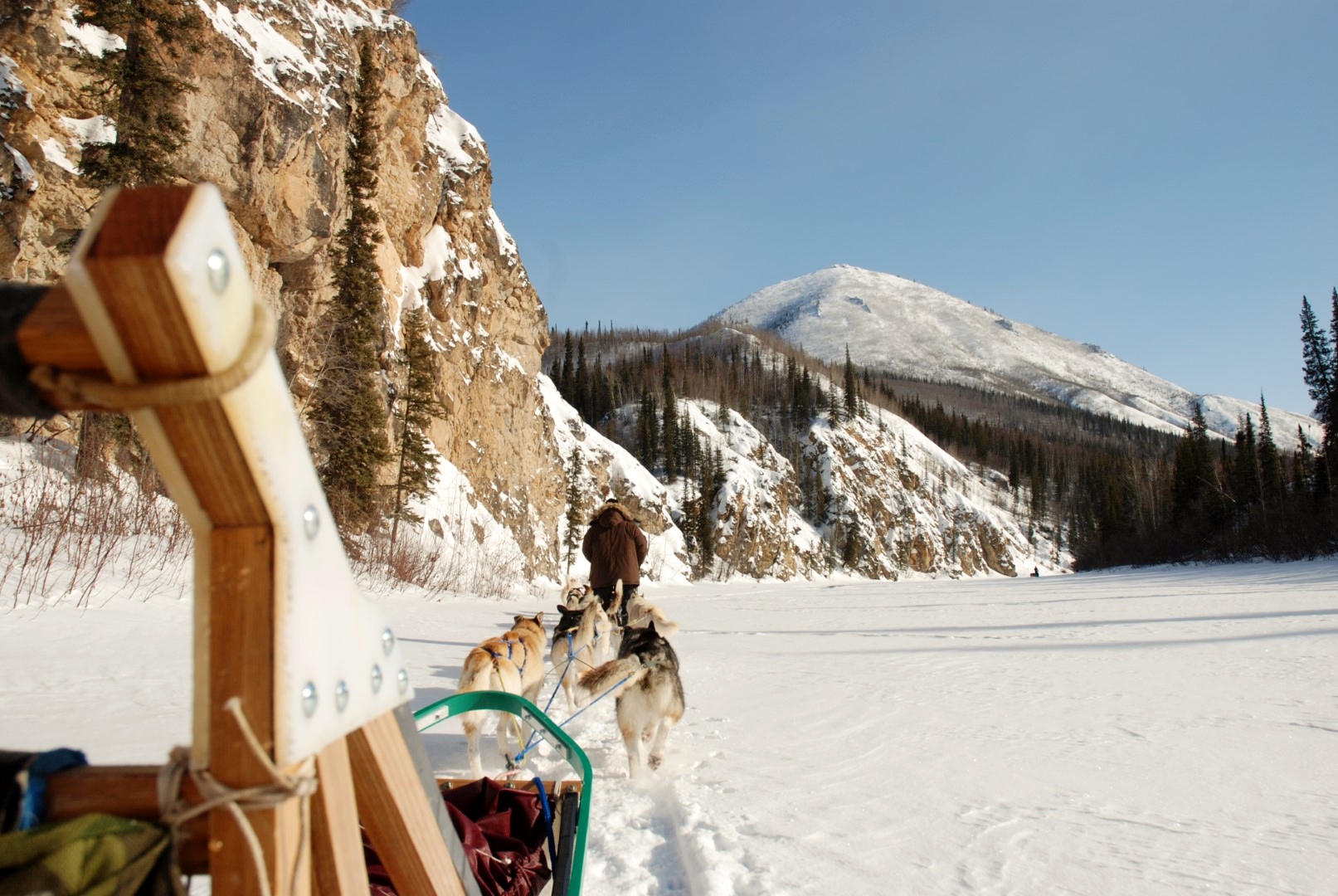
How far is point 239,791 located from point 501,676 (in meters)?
4.27

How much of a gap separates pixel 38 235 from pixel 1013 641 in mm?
18249

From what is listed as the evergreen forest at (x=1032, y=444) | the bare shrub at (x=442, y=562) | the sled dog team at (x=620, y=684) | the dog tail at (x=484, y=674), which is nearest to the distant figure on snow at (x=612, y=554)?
the sled dog team at (x=620, y=684)

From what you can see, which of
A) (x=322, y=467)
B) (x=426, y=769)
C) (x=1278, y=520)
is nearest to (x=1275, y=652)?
(x=426, y=769)

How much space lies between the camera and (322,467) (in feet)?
57.3

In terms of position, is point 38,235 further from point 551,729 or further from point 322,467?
point 551,729

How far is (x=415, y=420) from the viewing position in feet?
70.9

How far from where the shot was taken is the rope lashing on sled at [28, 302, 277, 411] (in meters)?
0.70

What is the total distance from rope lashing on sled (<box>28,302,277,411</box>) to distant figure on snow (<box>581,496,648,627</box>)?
8.79 meters

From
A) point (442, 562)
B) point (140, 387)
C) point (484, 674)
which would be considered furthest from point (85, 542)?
point (442, 562)

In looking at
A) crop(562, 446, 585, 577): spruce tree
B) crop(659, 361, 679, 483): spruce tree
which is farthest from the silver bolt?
crop(659, 361, 679, 483): spruce tree

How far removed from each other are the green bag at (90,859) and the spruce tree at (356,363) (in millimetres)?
16348

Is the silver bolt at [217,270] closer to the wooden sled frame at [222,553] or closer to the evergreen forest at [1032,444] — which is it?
the wooden sled frame at [222,553]

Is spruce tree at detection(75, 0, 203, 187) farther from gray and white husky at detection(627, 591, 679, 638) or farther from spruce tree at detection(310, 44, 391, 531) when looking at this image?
gray and white husky at detection(627, 591, 679, 638)

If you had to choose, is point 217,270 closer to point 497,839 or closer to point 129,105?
point 497,839
